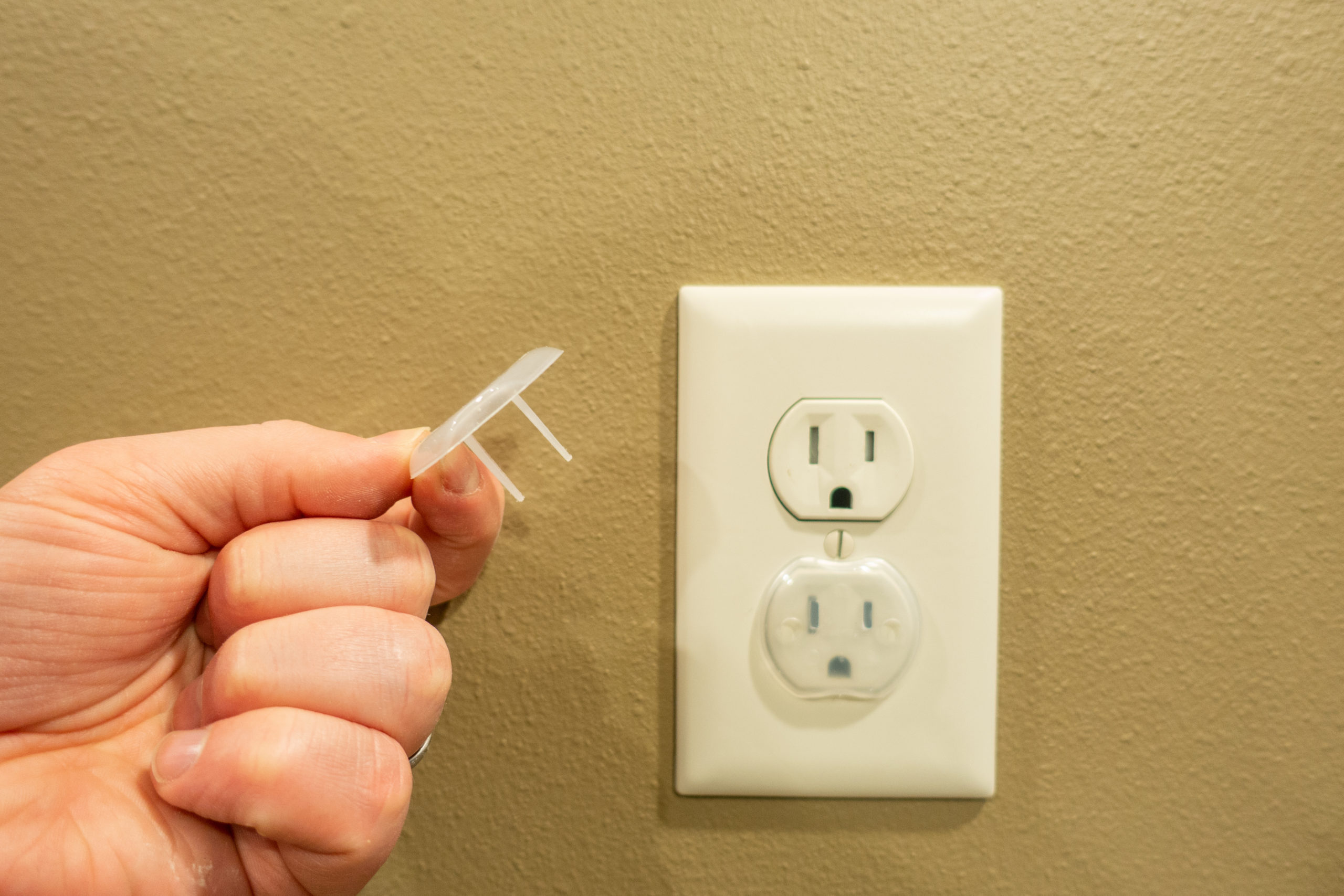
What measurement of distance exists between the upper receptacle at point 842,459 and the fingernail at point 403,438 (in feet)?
0.60

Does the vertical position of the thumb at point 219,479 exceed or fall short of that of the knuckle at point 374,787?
it exceeds it

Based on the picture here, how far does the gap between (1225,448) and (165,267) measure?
0.59 metres

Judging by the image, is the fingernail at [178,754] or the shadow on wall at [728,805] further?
the shadow on wall at [728,805]

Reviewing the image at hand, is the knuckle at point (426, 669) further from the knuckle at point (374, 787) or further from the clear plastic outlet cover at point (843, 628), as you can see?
the clear plastic outlet cover at point (843, 628)

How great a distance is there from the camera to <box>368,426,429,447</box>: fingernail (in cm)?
38

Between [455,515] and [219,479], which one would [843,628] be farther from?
[219,479]

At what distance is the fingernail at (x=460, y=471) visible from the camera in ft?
1.17

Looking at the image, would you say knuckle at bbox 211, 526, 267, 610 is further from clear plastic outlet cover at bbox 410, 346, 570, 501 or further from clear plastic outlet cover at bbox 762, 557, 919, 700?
clear plastic outlet cover at bbox 762, 557, 919, 700

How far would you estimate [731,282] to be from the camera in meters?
0.44

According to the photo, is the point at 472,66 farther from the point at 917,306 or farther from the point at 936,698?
the point at 936,698

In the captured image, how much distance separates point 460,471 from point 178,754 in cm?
17

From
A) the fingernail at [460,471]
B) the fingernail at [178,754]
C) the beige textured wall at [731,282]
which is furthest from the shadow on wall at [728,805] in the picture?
the fingernail at [178,754]

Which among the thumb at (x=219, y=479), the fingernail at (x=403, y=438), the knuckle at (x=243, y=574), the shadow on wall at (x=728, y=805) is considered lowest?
the shadow on wall at (x=728, y=805)

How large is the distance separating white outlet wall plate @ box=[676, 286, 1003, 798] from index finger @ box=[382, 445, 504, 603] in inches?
4.1
